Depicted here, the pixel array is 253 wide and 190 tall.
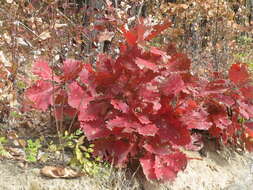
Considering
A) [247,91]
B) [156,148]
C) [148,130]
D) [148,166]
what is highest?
[247,91]

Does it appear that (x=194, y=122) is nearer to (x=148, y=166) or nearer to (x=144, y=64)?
(x=148, y=166)

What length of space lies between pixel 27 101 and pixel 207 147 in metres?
1.35

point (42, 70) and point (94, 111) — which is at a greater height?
point (42, 70)

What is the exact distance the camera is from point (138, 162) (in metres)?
2.30

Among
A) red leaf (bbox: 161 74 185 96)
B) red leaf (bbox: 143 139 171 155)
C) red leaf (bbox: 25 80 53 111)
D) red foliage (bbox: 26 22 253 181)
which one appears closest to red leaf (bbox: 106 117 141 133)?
red foliage (bbox: 26 22 253 181)

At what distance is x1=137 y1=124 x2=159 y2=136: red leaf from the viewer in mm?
1967

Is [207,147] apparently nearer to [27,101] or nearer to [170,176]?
[170,176]

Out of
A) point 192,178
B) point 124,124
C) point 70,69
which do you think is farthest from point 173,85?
point 192,178

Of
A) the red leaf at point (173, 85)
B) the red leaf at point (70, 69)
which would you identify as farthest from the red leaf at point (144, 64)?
the red leaf at point (70, 69)

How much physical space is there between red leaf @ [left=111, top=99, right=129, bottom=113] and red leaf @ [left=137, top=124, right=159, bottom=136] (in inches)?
5.1

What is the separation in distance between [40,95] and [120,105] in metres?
0.49

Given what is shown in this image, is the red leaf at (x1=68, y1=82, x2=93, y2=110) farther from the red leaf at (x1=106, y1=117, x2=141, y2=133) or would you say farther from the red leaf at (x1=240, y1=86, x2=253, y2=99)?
the red leaf at (x1=240, y1=86, x2=253, y2=99)

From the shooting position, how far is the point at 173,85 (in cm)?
210

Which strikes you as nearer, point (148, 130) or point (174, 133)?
point (148, 130)
